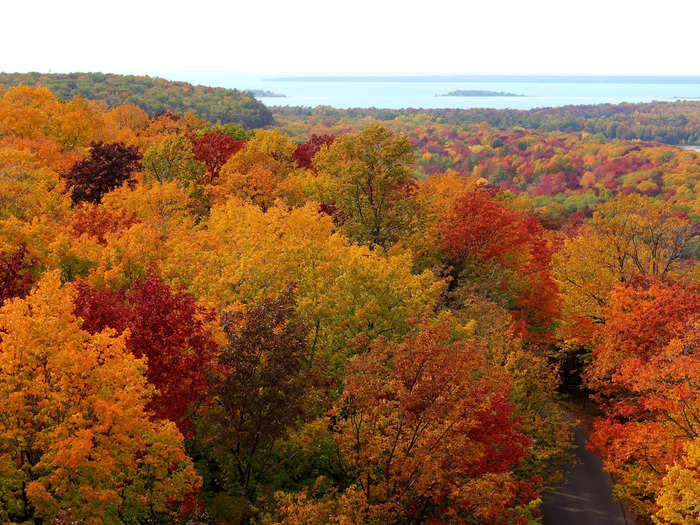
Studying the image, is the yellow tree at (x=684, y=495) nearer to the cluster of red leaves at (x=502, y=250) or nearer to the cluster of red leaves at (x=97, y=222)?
the cluster of red leaves at (x=502, y=250)

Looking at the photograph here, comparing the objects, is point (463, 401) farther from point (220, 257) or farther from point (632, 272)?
point (632, 272)

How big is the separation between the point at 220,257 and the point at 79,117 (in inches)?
1775

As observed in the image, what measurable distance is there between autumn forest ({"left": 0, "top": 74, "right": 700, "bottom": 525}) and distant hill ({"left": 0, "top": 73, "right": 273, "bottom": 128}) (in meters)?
111

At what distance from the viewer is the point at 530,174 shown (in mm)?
191500

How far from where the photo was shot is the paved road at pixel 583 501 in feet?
103

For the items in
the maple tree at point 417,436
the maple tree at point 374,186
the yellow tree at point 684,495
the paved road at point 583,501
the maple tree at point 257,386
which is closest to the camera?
the maple tree at point 257,386

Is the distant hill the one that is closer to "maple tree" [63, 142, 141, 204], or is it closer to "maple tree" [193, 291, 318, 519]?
"maple tree" [63, 142, 141, 204]

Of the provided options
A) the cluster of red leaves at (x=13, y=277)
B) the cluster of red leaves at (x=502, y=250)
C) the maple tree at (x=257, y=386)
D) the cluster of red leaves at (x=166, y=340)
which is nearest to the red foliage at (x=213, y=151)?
the cluster of red leaves at (x=502, y=250)

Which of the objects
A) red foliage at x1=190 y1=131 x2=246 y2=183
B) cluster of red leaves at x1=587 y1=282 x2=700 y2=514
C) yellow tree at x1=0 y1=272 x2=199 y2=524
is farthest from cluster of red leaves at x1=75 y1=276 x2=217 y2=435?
red foliage at x1=190 y1=131 x2=246 y2=183

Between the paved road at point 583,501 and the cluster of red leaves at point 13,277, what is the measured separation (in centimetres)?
2878

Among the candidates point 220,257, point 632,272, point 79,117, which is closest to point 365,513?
point 220,257

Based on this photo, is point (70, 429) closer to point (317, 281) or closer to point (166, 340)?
point (166, 340)

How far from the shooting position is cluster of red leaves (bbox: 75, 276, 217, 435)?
18.7 meters

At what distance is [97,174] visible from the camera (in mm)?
45125
